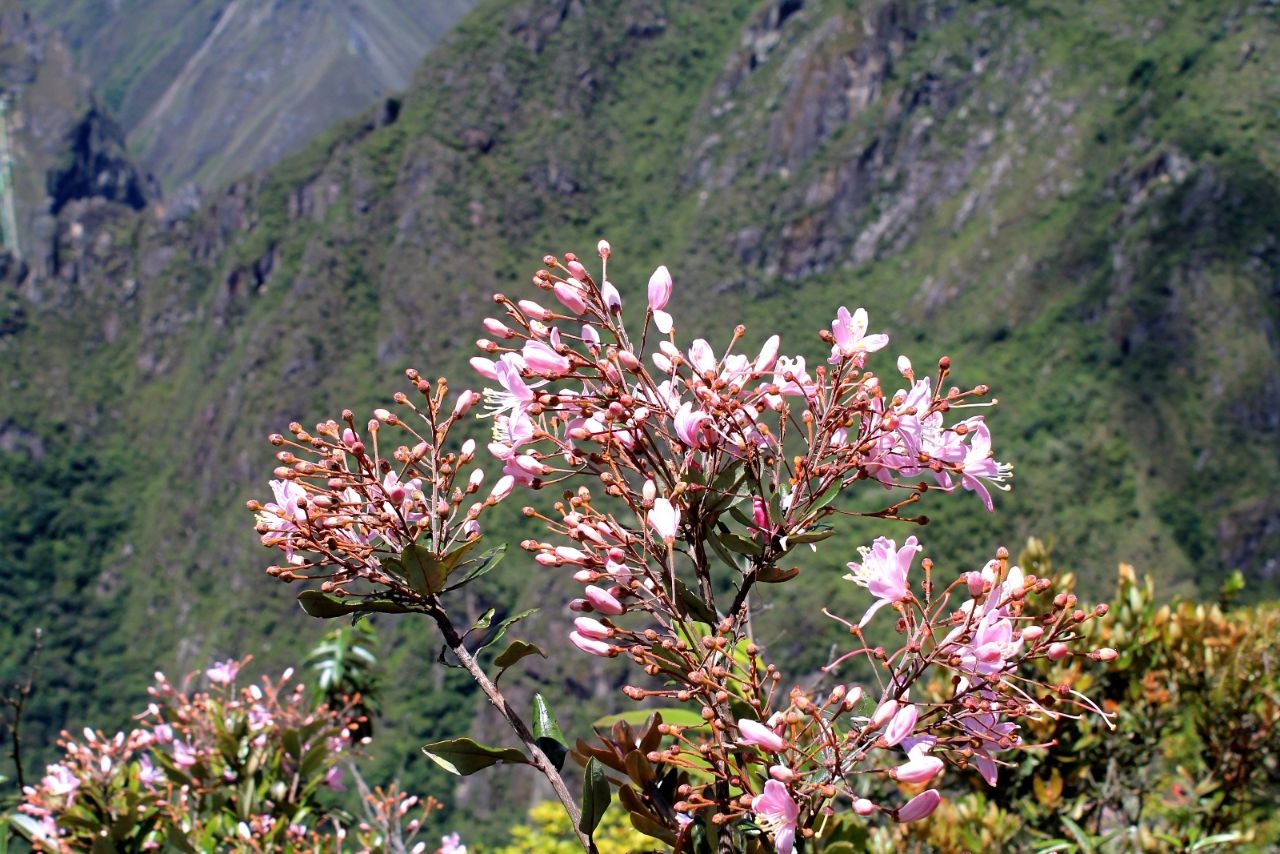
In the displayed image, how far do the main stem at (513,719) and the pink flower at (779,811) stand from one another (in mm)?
248

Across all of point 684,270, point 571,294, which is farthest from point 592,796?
point 684,270

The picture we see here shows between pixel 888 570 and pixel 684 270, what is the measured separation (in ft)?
308

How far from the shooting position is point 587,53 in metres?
117

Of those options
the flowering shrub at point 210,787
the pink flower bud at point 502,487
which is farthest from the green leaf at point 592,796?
the flowering shrub at point 210,787

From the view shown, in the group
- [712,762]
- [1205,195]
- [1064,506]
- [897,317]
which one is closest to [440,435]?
[712,762]

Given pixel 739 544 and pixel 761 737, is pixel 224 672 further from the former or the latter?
pixel 761 737

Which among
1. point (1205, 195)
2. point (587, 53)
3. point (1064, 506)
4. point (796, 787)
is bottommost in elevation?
point (796, 787)

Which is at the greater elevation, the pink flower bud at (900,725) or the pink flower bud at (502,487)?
the pink flower bud at (502,487)

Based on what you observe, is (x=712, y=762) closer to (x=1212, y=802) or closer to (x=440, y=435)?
(x=440, y=435)

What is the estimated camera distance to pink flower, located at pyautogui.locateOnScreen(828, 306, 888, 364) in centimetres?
159

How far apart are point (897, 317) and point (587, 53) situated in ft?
184

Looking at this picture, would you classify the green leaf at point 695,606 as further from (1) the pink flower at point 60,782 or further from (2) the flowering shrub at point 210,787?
(1) the pink flower at point 60,782

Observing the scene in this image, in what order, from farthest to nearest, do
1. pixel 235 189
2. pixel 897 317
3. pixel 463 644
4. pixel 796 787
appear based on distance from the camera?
pixel 235 189 < pixel 897 317 < pixel 463 644 < pixel 796 787

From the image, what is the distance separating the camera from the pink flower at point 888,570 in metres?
1.44
